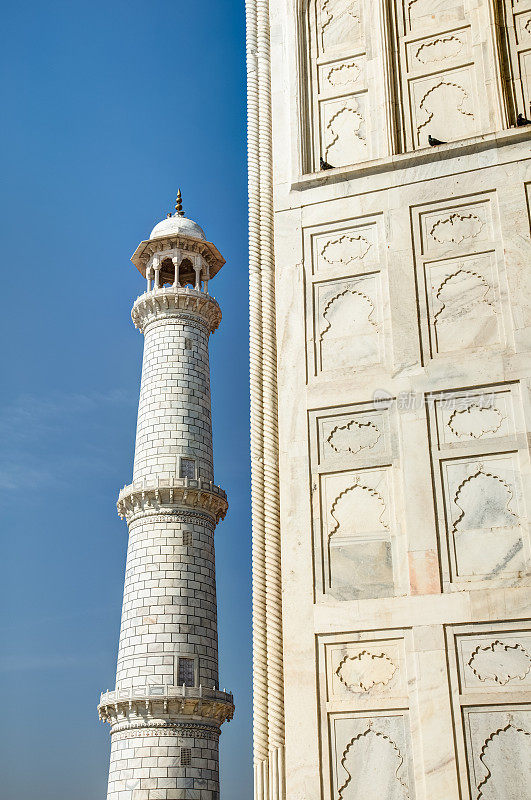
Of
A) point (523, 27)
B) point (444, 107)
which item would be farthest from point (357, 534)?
point (523, 27)

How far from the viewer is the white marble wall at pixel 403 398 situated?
6578 millimetres

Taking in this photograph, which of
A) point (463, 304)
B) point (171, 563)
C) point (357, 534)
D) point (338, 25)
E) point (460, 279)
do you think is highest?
point (338, 25)

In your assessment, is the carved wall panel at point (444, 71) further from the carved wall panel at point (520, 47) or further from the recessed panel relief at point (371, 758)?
the recessed panel relief at point (371, 758)

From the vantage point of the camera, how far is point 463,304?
758 cm

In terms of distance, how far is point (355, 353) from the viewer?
779 centimetres

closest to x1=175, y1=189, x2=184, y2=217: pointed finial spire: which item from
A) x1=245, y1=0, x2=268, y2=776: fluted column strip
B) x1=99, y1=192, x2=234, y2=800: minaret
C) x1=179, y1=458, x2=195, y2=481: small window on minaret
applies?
x1=99, y1=192, x2=234, y2=800: minaret

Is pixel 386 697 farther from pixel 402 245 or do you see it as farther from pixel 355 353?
pixel 402 245

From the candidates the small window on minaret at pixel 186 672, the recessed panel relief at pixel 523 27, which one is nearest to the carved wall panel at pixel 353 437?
the recessed panel relief at pixel 523 27

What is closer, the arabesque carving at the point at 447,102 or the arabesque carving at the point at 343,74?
the arabesque carving at the point at 447,102

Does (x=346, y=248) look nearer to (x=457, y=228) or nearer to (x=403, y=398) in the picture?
(x=457, y=228)

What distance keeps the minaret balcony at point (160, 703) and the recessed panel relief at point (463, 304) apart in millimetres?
14699

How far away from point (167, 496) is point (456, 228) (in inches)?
603

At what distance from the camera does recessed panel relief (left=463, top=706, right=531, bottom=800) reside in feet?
20.3

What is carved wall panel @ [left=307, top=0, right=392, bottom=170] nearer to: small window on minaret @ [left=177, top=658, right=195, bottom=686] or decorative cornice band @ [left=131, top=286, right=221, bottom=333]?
small window on minaret @ [left=177, top=658, right=195, bottom=686]
